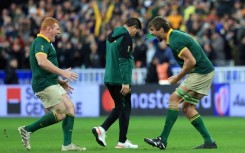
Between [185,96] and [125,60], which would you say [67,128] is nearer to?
[125,60]

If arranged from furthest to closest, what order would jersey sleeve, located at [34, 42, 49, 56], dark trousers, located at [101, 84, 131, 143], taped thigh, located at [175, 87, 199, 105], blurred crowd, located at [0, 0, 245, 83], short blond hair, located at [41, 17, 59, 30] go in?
blurred crowd, located at [0, 0, 245, 83], dark trousers, located at [101, 84, 131, 143], taped thigh, located at [175, 87, 199, 105], short blond hair, located at [41, 17, 59, 30], jersey sleeve, located at [34, 42, 49, 56]


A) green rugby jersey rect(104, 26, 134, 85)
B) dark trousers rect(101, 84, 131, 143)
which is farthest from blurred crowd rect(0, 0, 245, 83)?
green rugby jersey rect(104, 26, 134, 85)

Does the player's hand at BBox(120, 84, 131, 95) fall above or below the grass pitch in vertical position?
above

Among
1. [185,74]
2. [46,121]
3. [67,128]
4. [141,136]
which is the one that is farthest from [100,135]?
[141,136]

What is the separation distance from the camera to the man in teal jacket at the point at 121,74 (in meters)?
15.2

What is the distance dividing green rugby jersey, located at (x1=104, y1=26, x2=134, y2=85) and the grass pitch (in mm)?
1338

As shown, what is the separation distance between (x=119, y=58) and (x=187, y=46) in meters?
1.47

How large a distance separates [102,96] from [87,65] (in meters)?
2.40

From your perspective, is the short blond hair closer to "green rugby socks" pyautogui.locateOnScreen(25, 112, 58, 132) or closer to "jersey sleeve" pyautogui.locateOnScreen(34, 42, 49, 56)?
"jersey sleeve" pyautogui.locateOnScreen(34, 42, 49, 56)

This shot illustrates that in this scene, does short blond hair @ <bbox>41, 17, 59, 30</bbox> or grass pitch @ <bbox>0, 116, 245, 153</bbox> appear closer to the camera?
short blond hair @ <bbox>41, 17, 59, 30</bbox>

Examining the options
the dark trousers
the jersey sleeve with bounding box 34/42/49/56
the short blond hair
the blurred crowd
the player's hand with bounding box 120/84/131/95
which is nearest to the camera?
the jersey sleeve with bounding box 34/42/49/56

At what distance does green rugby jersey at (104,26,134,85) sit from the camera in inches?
597

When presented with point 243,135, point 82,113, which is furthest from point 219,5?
point 243,135

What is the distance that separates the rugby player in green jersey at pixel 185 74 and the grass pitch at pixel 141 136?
390 mm
